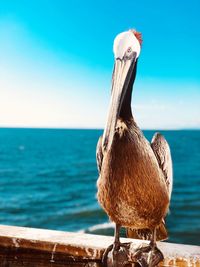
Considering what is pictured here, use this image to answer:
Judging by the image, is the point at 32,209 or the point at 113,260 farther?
the point at 32,209

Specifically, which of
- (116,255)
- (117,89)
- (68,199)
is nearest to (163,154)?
(117,89)

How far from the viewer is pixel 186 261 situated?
2232 millimetres

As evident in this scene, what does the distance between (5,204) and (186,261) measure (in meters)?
22.5

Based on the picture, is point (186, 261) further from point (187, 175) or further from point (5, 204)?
point (187, 175)

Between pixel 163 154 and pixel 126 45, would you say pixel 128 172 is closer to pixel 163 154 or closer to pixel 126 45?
pixel 163 154

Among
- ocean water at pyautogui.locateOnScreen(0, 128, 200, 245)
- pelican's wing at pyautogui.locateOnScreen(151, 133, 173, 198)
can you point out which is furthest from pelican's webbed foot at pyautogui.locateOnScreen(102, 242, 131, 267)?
ocean water at pyautogui.locateOnScreen(0, 128, 200, 245)

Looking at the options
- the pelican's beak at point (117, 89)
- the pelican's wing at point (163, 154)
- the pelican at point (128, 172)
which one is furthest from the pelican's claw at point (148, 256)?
the pelican's beak at point (117, 89)

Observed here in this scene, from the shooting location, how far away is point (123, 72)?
2367 mm

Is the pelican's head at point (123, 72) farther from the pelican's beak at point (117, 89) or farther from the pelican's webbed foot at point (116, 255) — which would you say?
the pelican's webbed foot at point (116, 255)

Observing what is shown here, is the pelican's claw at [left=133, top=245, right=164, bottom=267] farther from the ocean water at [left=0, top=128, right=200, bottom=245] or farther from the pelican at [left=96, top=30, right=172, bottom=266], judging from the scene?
the ocean water at [left=0, top=128, right=200, bottom=245]

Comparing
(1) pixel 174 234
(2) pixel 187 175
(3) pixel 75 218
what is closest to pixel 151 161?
(1) pixel 174 234

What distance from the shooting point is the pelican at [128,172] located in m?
2.35

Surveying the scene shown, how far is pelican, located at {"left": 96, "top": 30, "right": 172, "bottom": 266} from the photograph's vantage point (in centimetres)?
235

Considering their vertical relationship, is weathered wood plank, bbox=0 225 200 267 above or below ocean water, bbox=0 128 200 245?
below
